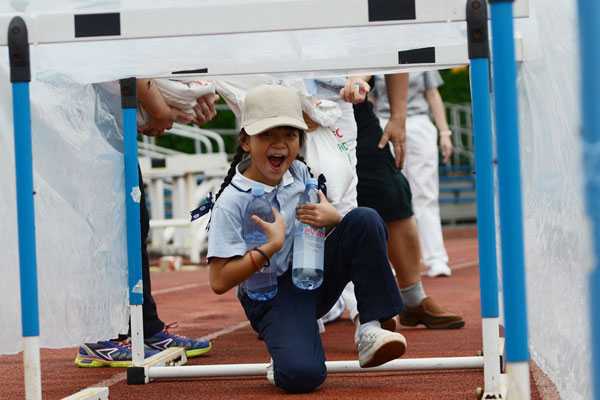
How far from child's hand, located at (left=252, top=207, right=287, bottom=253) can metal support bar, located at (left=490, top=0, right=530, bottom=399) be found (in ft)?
4.30

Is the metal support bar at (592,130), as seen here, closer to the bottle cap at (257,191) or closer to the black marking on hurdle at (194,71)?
the bottle cap at (257,191)

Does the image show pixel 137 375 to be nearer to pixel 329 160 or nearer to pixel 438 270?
pixel 329 160

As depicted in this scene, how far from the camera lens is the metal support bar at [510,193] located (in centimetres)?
160

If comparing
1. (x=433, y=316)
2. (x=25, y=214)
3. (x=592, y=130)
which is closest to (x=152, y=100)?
(x=25, y=214)

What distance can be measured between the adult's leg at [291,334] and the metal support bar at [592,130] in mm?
1777

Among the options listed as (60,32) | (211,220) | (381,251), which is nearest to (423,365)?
(381,251)

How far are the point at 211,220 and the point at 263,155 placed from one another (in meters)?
0.28

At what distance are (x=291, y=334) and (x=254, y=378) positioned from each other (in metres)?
0.40

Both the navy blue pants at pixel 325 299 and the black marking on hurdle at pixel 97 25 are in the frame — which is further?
the navy blue pants at pixel 325 299

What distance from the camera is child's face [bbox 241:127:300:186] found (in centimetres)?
304

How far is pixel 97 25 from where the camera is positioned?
2.26 metres

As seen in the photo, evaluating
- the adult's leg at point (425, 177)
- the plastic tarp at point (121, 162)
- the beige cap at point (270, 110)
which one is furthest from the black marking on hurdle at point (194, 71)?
the adult's leg at point (425, 177)

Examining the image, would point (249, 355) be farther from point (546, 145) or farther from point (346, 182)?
point (546, 145)

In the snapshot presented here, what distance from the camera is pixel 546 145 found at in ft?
8.75
